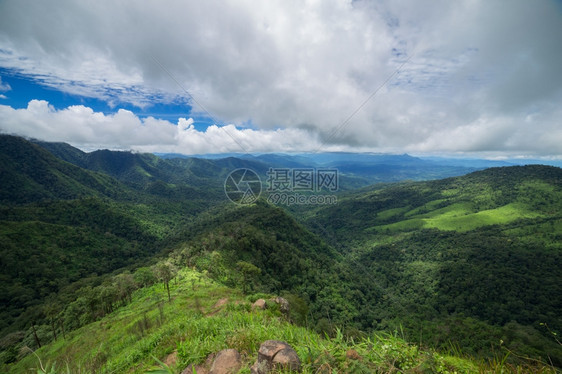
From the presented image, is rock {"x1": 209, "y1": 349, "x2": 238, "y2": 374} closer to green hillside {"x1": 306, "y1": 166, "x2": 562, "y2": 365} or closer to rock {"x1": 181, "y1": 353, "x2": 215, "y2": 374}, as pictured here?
rock {"x1": 181, "y1": 353, "x2": 215, "y2": 374}

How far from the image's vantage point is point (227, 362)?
4.31 m

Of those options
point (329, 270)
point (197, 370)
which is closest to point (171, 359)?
point (197, 370)

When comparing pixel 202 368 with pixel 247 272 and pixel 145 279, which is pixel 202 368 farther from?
pixel 145 279

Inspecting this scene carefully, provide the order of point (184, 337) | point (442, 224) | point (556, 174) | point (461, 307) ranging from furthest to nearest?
point (556, 174) → point (442, 224) → point (461, 307) → point (184, 337)

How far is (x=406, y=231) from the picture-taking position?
Result: 15025 cm

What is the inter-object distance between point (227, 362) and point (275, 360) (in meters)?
1.21

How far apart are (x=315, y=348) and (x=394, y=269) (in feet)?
388

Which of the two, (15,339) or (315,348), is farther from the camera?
(15,339)

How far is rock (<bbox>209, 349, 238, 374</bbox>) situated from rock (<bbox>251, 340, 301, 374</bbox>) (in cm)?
65

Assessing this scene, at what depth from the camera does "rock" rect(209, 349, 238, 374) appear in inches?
164

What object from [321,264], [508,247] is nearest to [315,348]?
[321,264]

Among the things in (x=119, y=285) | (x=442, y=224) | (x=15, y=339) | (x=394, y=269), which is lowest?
(x=394, y=269)

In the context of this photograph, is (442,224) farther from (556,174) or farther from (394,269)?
(556,174)

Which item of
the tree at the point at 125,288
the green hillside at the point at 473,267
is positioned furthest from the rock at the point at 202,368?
the tree at the point at 125,288
